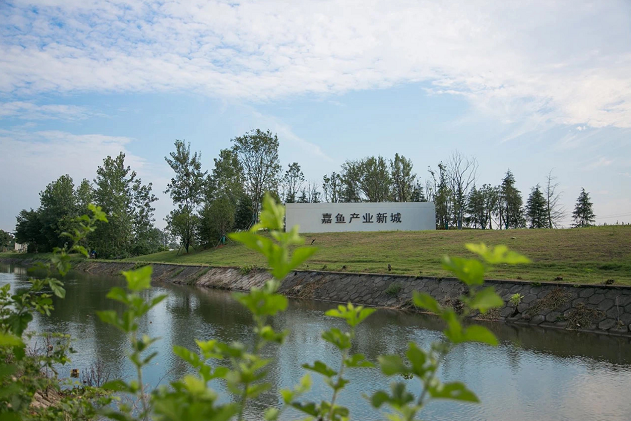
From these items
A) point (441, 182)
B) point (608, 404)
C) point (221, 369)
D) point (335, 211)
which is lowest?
point (608, 404)

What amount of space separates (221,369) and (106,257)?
45.1 m

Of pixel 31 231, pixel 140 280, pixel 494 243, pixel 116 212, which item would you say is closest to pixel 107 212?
pixel 116 212

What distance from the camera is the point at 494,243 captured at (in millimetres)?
23656

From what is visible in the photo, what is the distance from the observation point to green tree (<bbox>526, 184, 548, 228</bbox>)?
46.3 meters

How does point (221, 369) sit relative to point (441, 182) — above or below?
below

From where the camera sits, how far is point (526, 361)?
333 inches

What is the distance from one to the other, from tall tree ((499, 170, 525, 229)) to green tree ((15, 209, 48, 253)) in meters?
46.8

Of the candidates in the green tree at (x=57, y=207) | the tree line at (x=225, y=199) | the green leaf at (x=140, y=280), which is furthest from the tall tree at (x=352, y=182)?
the green leaf at (x=140, y=280)

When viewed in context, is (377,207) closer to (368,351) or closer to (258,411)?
(368,351)

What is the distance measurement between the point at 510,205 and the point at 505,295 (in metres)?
40.7

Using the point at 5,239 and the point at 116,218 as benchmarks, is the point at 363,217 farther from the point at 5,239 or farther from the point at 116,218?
the point at 5,239

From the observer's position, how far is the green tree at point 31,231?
2089 inches

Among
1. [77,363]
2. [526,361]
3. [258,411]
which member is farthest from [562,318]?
[77,363]

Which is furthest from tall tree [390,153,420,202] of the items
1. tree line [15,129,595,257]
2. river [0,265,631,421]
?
river [0,265,631,421]
